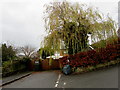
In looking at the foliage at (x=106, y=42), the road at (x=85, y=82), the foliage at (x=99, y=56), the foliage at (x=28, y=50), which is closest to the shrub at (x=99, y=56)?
the foliage at (x=99, y=56)

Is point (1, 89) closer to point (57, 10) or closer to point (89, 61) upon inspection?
point (89, 61)

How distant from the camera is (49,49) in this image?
47.9 ft

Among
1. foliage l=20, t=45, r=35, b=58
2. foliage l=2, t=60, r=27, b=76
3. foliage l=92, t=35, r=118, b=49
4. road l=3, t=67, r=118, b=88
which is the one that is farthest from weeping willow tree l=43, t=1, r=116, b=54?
foliage l=20, t=45, r=35, b=58

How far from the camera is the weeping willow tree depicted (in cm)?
1369

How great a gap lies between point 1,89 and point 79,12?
9.26 m

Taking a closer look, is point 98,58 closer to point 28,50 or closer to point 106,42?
point 106,42

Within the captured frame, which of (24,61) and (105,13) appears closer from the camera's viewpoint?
(105,13)

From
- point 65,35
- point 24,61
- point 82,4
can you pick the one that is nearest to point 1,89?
point 65,35

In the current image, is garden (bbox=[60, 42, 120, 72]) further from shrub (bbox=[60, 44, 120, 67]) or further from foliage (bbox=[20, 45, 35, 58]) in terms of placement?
foliage (bbox=[20, 45, 35, 58])

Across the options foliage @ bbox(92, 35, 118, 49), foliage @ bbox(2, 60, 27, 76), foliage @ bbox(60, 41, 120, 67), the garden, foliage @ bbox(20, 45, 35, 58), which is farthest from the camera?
foliage @ bbox(20, 45, 35, 58)

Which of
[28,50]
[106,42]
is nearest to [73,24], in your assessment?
[106,42]

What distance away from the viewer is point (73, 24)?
46.7 ft

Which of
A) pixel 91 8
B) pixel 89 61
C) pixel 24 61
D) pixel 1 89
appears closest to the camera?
pixel 1 89

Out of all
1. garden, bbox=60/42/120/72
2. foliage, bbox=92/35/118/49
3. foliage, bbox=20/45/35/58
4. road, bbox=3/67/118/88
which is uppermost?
foliage, bbox=20/45/35/58
